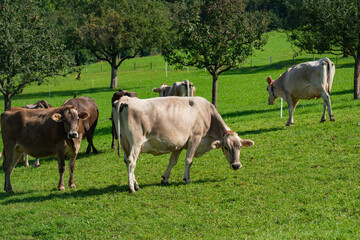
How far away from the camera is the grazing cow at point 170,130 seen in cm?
1200

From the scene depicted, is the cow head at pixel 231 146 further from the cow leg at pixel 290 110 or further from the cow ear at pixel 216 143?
the cow leg at pixel 290 110

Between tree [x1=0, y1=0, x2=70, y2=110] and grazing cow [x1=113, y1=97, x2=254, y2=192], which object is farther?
tree [x1=0, y1=0, x2=70, y2=110]

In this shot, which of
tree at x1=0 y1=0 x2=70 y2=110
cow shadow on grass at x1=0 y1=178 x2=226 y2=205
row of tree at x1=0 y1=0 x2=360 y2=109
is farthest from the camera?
tree at x1=0 y1=0 x2=70 y2=110

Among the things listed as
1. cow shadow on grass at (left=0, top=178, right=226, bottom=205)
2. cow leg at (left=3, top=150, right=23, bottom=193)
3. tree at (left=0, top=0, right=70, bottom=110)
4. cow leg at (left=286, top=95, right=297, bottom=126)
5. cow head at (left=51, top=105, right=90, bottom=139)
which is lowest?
cow shadow on grass at (left=0, top=178, right=226, bottom=205)

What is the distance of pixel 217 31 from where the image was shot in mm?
25469

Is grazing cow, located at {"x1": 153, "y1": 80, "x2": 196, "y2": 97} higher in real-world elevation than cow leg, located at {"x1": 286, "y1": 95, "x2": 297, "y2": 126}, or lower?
higher

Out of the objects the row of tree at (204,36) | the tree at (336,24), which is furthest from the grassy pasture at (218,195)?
the row of tree at (204,36)

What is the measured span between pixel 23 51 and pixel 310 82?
17476mm

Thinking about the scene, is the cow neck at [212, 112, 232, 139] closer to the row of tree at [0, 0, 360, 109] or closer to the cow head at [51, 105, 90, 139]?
the cow head at [51, 105, 90, 139]

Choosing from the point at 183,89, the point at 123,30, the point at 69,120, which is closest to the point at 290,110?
the point at 183,89

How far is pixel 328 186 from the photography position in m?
11.6

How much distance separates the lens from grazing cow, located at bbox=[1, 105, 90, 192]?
43.5 feet

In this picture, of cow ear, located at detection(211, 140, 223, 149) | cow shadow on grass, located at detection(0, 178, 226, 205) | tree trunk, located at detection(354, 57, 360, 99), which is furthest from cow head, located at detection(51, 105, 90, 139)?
tree trunk, located at detection(354, 57, 360, 99)

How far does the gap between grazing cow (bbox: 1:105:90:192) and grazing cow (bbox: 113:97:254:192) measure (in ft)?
5.90
